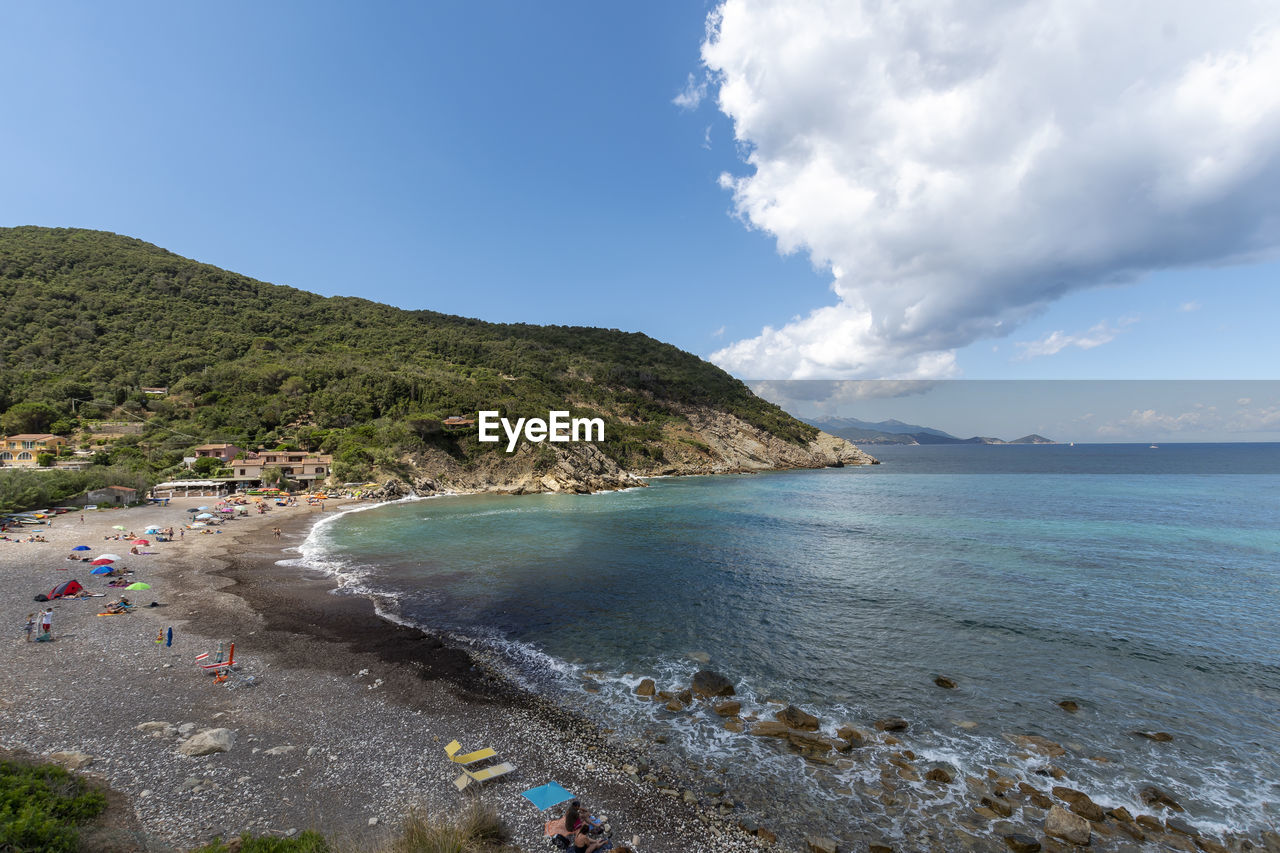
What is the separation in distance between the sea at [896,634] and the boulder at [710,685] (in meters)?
0.48

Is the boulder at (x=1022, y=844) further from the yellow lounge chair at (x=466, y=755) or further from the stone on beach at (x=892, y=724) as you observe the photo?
the yellow lounge chair at (x=466, y=755)

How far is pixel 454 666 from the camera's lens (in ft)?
52.4

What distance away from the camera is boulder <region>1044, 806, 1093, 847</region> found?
355 inches

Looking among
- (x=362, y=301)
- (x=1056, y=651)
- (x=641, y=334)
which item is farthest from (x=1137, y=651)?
(x=362, y=301)

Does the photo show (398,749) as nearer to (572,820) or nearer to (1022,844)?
(572,820)

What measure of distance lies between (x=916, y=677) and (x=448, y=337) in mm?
132232

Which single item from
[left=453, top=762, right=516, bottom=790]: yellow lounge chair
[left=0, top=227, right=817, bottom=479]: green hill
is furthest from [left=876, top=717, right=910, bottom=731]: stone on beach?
[left=0, top=227, right=817, bottom=479]: green hill

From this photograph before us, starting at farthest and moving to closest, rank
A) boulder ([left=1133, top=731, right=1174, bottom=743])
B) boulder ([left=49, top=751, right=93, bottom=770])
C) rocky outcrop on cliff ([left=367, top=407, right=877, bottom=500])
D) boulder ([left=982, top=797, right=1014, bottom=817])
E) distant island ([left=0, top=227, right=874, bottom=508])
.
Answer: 1. rocky outcrop on cliff ([left=367, top=407, right=877, bottom=500])
2. distant island ([left=0, top=227, right=874, bottom=508])
3. boulder ([left=1133, top=731, right=1174, bottom=743])
4. boulder ([left=49, top=751, right=93, bottom=770])
5. boulder ([left=982, top=797, right=1014, bottom=817])

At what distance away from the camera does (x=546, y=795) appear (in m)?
9.59

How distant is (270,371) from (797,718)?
9760 centimetres

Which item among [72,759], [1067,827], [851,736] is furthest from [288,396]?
[1067,827]

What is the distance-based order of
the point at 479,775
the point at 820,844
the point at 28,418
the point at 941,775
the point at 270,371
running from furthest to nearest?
the point at 270,371 < the point at 28,418 < the point at 941,775 < the point at 479,775 < the point at 820,844

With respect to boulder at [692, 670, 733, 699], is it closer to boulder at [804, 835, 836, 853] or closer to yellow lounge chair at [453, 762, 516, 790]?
boulder at [804, 835, 836, 853]

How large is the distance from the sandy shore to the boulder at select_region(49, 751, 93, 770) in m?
0.32
